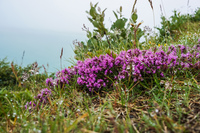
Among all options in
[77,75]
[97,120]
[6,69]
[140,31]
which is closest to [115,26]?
[140,31]

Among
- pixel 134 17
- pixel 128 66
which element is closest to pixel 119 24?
pixel 134 17

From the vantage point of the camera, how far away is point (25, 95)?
4.77 metres

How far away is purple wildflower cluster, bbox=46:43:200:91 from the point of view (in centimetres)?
297

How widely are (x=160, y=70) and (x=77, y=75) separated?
1520mm

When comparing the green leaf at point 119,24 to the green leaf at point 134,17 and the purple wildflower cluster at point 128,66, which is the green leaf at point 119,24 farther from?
the purple wildflower cluster at point 128,66

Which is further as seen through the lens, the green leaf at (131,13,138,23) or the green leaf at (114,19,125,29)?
the green leaf at (114,19,125,29)

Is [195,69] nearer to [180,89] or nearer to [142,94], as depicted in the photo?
[180,89]

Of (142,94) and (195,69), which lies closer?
(142,94)

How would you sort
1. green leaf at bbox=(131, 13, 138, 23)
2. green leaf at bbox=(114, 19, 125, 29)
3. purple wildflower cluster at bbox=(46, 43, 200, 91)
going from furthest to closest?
green leaf at bbox=(114, 19, 125, 29)
green leaf at bbox=(131, 13, 138, 23)
purple wildflower cluster at bbox=(46, 43, 200, 91)

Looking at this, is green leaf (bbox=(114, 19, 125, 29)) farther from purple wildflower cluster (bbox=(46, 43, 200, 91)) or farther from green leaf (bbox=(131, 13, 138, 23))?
purple wildflower cluster (bbox=(46, 43, 200, 91))

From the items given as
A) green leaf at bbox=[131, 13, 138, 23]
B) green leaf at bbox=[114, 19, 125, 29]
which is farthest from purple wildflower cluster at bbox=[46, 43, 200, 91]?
green leaf at bbox=[114, 19, 125, 29]

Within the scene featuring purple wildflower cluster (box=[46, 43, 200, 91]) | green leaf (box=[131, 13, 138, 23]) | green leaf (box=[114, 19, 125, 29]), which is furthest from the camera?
green leaf (box=[114, 19, 125, 29])

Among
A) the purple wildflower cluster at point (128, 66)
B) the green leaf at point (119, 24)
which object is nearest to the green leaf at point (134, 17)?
the green leaf at point (119, 24)

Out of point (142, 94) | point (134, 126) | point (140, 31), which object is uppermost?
point (140, 31)
